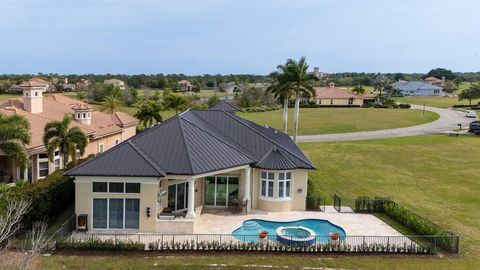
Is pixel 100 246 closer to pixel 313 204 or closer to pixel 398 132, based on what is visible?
pixel 313 204

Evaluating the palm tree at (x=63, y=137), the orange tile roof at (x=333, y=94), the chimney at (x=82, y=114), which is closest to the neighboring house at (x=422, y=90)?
the orange tile roof at (x=333, y=94)

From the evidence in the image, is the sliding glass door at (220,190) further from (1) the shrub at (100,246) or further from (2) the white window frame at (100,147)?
(2) the white window frame at (100,147)

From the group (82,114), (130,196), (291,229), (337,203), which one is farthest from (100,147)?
(291,229)

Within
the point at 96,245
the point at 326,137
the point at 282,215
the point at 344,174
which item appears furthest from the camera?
the point at 326,137

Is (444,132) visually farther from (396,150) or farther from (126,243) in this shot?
(126,243)

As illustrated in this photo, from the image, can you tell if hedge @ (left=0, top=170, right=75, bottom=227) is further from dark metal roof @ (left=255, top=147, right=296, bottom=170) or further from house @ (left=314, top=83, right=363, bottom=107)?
house @ (left=314, top=83, right=363, bottom=107)

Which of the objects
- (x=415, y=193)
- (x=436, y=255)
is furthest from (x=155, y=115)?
(x=436, y=255)

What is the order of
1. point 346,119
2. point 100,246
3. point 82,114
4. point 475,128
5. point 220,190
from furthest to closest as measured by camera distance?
point 346,119 → point 475,128 → point 82,114 → point 220,190 → point 100,246
